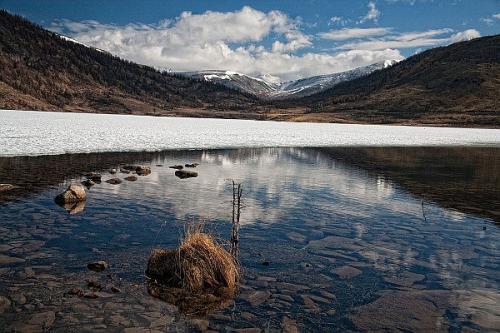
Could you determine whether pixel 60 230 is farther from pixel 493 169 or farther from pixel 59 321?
pixel 493 169

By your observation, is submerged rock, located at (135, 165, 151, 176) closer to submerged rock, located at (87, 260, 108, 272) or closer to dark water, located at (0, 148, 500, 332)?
dark water, located at (0, 148, 500, 332)

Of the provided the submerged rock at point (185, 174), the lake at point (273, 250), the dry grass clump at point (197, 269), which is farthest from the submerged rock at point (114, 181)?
the dry grass clump at point (197, 269)

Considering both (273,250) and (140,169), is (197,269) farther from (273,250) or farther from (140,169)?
(140,169)

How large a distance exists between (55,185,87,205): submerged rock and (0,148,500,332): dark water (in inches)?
16.2

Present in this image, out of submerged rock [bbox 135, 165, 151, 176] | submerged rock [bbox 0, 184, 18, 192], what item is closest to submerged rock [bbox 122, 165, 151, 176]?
submerged rock [bbox 135, 165, 151, 176]

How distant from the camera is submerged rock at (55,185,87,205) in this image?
654 inches

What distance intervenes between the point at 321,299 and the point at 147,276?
13.1 ft

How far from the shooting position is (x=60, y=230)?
43.4ft

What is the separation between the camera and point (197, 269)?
9.74 meters

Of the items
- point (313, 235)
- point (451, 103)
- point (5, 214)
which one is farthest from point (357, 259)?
point (451, 103)

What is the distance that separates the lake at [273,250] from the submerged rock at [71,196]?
1.15 ft

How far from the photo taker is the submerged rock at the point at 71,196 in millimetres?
16609

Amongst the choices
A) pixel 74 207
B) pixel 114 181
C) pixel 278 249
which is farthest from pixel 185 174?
pixel 278 249

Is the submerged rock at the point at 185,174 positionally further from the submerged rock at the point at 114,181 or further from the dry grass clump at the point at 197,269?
the dry grass clump at the point at 197,269
